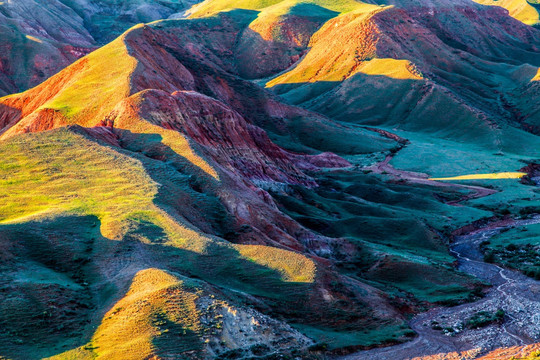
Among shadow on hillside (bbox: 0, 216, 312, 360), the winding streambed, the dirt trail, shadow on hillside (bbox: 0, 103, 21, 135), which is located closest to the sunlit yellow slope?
the dirt trail

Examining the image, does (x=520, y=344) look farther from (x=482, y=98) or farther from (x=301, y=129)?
(x=482, y=98)

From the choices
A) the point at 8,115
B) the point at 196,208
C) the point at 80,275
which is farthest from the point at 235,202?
the point at 8,115

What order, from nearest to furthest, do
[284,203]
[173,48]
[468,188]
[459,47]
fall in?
[284,203] → [468,188] → [173,48] → [459,47]

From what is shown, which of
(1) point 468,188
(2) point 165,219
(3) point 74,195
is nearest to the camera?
(2) point 165,219

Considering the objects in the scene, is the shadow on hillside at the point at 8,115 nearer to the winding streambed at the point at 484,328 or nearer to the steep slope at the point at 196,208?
the steep slope at the point at 196,208

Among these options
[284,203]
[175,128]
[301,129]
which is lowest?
[301,129]

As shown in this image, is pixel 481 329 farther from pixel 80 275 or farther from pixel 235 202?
pixel 80 275

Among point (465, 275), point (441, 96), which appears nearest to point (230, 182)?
point (465, 275)

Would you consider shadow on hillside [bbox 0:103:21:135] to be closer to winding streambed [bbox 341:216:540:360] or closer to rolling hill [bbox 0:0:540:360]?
rolling hill [bbox 0:0:540:360]
